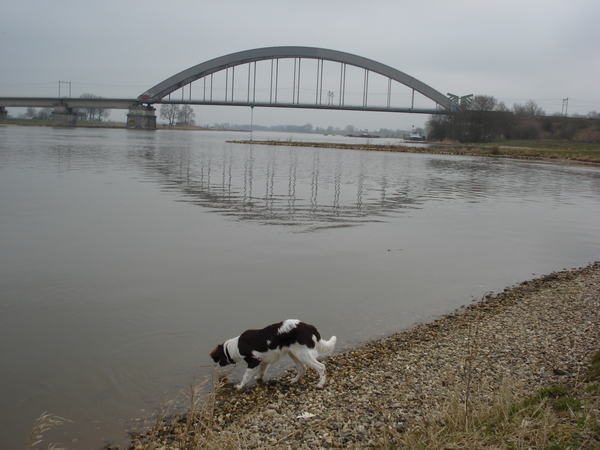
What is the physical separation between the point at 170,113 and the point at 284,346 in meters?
188

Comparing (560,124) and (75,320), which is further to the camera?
(560,124)

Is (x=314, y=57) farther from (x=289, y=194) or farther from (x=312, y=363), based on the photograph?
(x=312, y=363)

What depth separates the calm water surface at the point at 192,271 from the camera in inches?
210

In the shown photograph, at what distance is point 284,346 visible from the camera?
5.12 metres

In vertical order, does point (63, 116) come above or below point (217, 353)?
above

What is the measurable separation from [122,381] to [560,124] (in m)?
106

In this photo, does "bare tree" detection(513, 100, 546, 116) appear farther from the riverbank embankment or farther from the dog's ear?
the dog's ear

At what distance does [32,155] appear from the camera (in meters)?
32.6

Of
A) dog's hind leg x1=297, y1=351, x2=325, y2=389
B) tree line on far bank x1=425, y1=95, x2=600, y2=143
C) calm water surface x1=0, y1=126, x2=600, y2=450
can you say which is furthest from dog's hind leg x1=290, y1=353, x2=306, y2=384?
tree line on far bank x1=425, y1=95, x2=600, y2=143

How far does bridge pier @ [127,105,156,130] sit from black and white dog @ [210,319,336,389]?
125 meters

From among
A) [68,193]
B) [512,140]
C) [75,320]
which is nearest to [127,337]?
[75,320]

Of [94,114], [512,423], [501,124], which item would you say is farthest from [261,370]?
[94,114]

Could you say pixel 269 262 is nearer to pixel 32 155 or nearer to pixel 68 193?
pixel 68 193

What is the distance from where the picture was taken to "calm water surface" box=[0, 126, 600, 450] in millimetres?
5340
